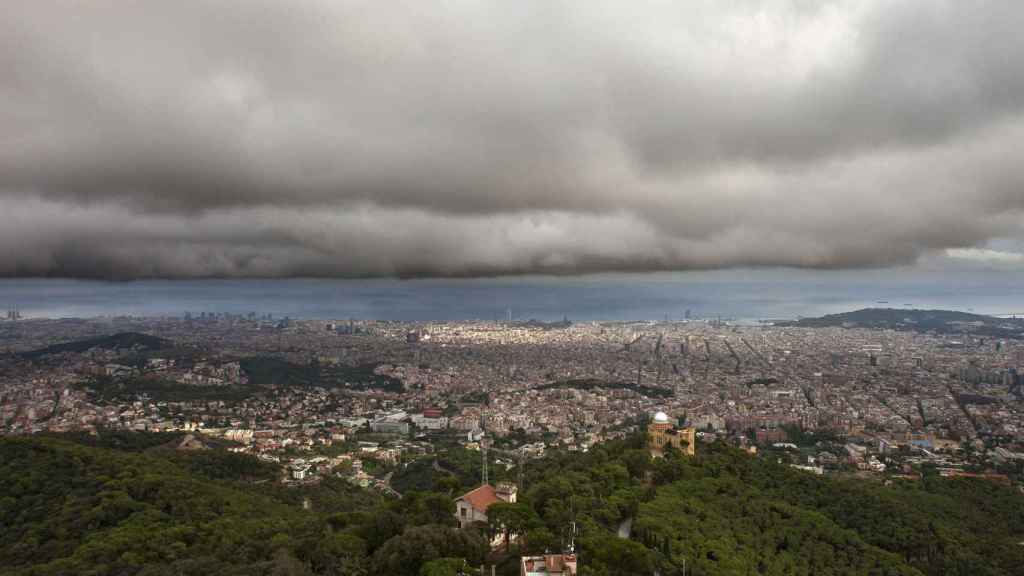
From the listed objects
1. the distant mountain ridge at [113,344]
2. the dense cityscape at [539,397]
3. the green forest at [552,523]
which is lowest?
the dense cityscape at [539,397]

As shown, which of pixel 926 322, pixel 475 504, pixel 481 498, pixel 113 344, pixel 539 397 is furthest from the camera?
pixel 926 322

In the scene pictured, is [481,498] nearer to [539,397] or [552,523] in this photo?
[552,523]

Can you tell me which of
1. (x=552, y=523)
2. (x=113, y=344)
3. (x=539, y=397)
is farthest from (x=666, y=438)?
(x=113, y=344)

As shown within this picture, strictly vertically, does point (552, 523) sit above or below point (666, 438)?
above

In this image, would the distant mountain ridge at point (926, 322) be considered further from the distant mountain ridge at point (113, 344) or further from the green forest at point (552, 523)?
the distant mountain ridge at point (113, 344)

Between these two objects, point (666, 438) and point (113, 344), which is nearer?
point (666, 438)

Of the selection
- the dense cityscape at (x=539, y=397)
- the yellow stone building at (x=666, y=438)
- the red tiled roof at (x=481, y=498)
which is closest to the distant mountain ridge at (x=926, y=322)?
the dense cityscape at (x=539, y=397)
